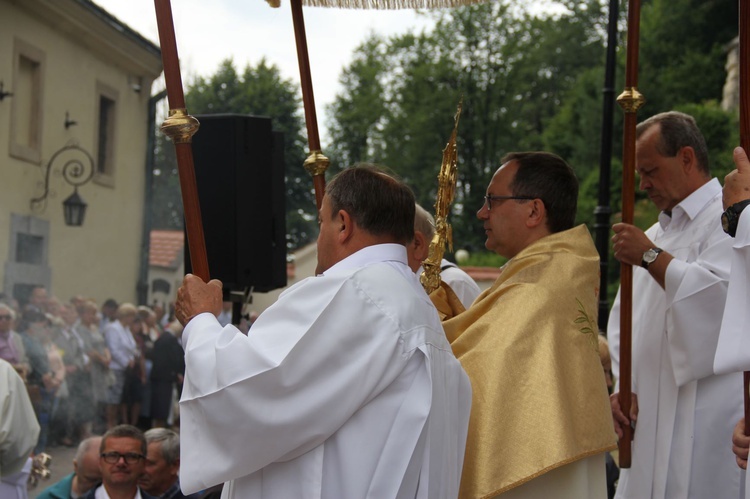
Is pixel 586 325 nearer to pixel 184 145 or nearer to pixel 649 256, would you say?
pixel 649 256

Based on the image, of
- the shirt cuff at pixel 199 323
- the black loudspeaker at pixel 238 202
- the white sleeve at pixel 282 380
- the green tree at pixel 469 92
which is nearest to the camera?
the white sleeve at pixel 282 380

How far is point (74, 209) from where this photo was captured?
12180mm

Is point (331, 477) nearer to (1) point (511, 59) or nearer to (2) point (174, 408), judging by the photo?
(2) point (174, 408)

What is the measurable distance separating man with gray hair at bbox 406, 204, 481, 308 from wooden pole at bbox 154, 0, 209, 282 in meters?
1.16

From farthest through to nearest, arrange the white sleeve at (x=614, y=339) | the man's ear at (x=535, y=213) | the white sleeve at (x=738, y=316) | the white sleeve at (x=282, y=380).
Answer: the white sleeve at (x=614, y=339) < the man's ear at (x=535, y=213) < the white sleeve at (x=738, y=316) < the white sleeve at (x=282, y=380)

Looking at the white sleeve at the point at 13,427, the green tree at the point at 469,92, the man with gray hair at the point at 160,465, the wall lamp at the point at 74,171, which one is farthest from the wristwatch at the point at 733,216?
the green tree at the point at 469,92

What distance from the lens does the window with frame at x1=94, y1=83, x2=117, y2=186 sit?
1285 cm

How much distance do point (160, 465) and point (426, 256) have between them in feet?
7.42

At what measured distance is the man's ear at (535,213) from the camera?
12.8 feet

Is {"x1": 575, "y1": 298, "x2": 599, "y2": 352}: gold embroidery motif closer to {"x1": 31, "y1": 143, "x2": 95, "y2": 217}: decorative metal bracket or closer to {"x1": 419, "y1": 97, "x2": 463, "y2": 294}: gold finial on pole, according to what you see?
{"x1": 419, "y1": 97, "x2": 463, "y2": 294}: gold finial on pole

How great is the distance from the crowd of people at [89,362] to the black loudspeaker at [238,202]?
15.4 feet

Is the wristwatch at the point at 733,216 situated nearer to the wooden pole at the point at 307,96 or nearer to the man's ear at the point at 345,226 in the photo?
the man's ear at the point at 345,226

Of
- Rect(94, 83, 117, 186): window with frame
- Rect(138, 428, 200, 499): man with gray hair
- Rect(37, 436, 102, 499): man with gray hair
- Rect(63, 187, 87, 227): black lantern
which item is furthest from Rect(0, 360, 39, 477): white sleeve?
Rect(94, 83, 117, 186): window with frame

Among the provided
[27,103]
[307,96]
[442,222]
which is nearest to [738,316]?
[442,222]
